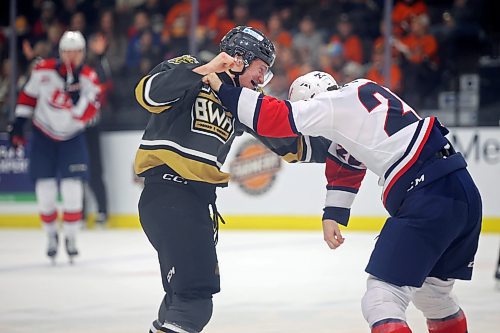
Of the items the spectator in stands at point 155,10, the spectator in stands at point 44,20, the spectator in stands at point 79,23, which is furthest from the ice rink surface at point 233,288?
the spectator in stands at point 44,20

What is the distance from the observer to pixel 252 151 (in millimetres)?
9789

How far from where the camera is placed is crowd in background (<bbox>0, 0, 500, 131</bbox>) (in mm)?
9844

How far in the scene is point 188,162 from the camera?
336cm

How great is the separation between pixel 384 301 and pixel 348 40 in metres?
7.56

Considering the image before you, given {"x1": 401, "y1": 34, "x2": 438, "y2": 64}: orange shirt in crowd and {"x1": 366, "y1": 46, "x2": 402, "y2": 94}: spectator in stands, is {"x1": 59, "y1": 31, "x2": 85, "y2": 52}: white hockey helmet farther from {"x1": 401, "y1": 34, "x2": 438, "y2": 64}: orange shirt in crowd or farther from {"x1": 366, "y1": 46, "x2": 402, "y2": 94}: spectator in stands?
{"x1": 401, "y1": 34, "x2": 438, "y2": 64}: orange shirt in crowd

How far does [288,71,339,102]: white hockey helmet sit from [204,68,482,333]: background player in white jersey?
20cm

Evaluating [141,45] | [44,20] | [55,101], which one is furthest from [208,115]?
[44,20]

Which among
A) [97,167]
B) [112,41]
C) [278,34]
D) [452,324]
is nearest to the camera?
[452,324]

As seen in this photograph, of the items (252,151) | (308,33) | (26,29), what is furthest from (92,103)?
(26,29)

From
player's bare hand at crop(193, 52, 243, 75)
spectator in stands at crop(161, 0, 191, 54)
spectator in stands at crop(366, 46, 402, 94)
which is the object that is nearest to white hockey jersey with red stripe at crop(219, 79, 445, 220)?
player's bare hand at crop(193, 52, 243, 75)

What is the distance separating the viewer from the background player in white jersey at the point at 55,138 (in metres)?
7.35

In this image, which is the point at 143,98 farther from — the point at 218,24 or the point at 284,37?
the point at 218,24

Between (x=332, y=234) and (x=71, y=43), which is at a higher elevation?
(x=71, y=43)

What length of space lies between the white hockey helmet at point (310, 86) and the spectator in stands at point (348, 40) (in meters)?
6.78
